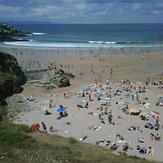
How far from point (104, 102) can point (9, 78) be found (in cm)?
1108

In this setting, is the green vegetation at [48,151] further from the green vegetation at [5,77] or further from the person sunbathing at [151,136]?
the green vegetation at [5,77]

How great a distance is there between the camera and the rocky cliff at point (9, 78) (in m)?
20.0

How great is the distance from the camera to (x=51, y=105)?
18938 millimetres

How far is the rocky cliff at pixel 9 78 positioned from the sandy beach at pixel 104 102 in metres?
1.17

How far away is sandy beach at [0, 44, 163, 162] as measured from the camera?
44.2ft

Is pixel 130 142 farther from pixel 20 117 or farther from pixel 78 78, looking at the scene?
pixel 78 78

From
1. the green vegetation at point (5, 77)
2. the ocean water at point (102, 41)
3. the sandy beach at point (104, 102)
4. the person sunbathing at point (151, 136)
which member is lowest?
the person sunbathing at point (151, 136)

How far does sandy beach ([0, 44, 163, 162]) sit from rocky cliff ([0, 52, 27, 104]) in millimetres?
1173

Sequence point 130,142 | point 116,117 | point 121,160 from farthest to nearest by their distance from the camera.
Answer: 1. point 116,117
2. point 130,142
3. point 121,160

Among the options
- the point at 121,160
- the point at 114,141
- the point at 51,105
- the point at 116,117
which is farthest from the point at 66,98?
the point at 121,160

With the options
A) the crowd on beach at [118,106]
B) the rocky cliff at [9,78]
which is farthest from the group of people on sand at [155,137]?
the rocky cliff at [9,78]

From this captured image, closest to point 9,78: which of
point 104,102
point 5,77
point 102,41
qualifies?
point 5,77

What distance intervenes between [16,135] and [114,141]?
6.22m

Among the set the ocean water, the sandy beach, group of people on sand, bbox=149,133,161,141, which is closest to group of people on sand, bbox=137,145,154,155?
the sandy beach
